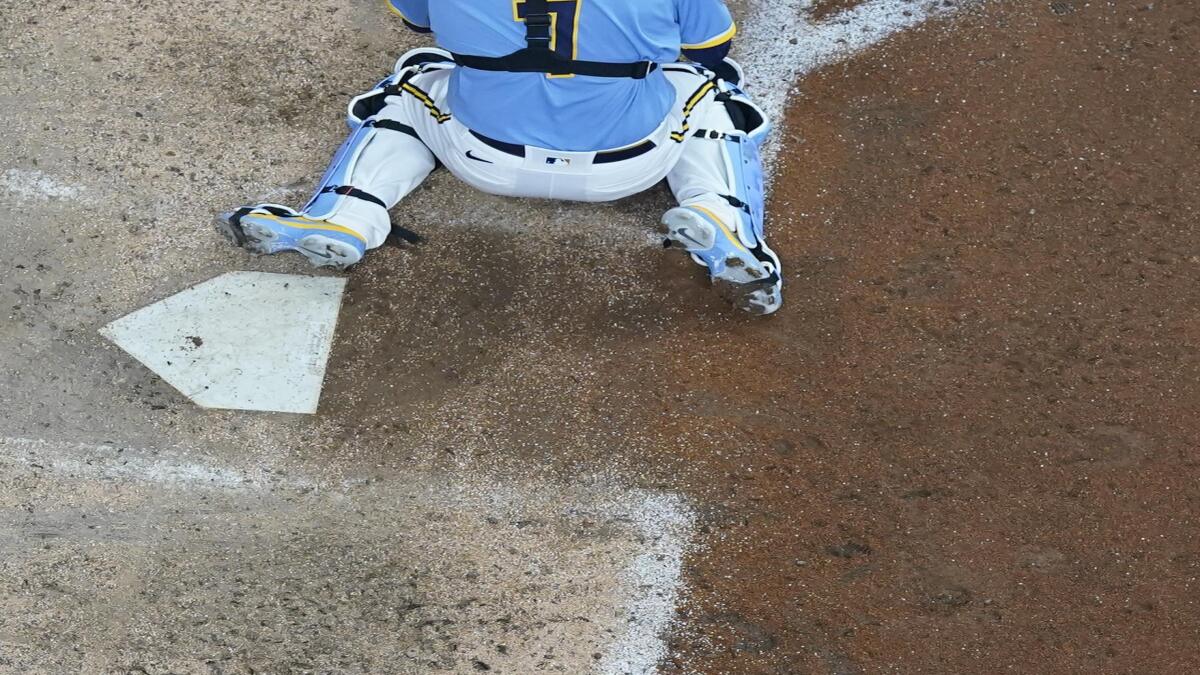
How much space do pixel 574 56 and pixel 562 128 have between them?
312 mm

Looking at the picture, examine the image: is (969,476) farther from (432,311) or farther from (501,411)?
(432,311)

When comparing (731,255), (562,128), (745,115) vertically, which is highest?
(562,128)

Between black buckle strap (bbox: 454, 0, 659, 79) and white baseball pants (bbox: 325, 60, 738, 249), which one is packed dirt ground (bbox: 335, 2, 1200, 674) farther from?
black buckle strap (bbox: 454, 0, 659, 79)

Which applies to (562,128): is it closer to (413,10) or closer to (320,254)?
(413,10)

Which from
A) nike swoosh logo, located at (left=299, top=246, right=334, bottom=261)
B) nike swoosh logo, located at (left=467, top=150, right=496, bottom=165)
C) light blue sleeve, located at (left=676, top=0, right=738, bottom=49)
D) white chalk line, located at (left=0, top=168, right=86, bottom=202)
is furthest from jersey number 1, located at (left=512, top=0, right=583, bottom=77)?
white chalk line, located at (left=0, top=168, right=86, bottom=202)

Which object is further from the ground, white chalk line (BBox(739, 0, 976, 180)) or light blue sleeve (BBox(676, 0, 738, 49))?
light blue sleeve (BBox(676, 0, 738, 49))

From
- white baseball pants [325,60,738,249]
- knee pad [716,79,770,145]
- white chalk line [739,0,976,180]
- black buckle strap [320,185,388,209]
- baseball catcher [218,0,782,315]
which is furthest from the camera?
white chalk line [739,0,976,180]

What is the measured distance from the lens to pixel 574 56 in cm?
318

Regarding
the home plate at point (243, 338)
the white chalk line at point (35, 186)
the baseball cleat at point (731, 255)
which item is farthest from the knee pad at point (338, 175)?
the baseball cleat at point (731, 255)

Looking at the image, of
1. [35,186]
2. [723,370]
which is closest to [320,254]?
[35,186]

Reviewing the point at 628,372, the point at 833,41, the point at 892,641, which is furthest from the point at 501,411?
the point at 833,41

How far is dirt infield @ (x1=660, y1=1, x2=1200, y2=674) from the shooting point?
3225mm

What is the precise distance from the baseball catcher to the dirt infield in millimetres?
342

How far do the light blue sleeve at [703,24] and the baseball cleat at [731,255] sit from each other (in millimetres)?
543
